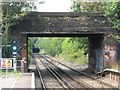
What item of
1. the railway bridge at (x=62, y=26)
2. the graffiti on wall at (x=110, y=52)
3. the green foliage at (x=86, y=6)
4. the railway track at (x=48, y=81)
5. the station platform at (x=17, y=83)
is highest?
the green foliage at (x=86, y=6)

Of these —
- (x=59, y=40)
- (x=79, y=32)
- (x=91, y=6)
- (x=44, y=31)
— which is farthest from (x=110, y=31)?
(x=59, y=40)

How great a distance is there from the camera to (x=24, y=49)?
1289 inches

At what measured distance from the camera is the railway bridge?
32.8 m

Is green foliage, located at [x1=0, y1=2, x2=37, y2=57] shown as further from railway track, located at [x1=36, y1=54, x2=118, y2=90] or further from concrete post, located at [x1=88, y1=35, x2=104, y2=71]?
concrete post, located at [x1=88, y1=35, x2=104, y2=71]

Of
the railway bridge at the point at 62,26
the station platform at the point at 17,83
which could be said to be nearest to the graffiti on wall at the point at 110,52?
the railway bridge at the point at 62,26

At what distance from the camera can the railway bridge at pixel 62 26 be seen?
3278 cm

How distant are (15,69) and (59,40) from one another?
181 ft

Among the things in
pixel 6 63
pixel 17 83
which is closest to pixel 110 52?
pixel 6 63

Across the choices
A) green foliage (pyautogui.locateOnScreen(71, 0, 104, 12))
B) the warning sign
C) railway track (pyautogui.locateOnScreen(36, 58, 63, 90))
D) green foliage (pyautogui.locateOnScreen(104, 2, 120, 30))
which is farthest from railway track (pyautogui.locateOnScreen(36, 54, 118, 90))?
green foliage (pyautogui.locateOnScreen(71, 0, 104, 12))

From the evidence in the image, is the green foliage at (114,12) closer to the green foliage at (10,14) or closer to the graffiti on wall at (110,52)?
the graffiti on wall at (110,52)

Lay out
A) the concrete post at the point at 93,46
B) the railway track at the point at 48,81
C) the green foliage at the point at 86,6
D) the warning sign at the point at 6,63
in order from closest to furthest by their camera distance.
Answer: the railway track at the point at 48,81 < the warning sign at the point at 6,63 < the concrete post at the point at 93,46 < the green foliage at the point at 86,6

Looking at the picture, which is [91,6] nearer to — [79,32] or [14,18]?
[79,32]

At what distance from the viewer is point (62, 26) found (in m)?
32.9

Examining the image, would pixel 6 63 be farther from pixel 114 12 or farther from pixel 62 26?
pixel 114 12
